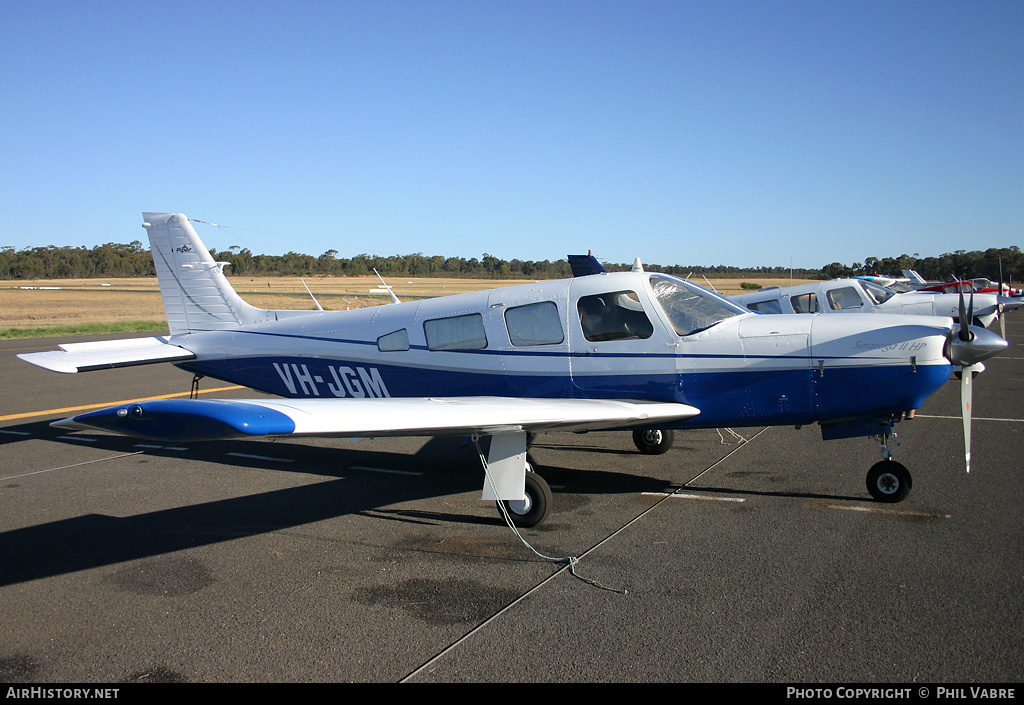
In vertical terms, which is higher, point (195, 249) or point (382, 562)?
point (195, 249)

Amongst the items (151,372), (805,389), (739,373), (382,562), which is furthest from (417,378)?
(151,372)

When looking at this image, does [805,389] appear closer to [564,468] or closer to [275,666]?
[564,468]

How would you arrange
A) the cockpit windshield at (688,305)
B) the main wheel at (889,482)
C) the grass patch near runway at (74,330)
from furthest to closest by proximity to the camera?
the grass patch near runway at (74,330), the cockpit windshield at (688,305), the main wheel at (889,482)

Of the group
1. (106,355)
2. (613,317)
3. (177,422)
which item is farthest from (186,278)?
(613,317)

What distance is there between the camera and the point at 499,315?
7.17 m

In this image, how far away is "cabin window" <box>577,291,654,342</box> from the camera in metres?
6.57

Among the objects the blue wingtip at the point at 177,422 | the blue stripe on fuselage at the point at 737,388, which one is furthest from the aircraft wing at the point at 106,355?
the blue wingtip at the point at 177,422

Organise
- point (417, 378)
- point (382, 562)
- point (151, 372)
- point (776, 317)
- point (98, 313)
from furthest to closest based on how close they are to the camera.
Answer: point (98, 313)
point (151, 372)
point (417, 378)
point (776, 317)
point (382, 562)

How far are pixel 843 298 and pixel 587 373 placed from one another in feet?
34.1

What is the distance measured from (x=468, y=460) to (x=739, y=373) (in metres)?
3.69

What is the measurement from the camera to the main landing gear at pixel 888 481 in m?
6.07

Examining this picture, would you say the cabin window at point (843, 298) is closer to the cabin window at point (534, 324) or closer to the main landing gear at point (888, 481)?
the main landing gear at point (888, 481)

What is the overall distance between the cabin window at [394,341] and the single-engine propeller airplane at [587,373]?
19 millimetres

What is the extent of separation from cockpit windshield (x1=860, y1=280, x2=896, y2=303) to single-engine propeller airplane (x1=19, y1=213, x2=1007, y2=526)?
887 cm
